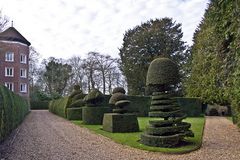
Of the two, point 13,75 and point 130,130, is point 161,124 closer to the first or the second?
point 130,130

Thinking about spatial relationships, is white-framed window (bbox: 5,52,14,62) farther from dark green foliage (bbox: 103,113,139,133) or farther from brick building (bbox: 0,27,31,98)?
dark green foliage (bbox: 103,113,139,133)

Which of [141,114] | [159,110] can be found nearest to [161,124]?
[159,110]

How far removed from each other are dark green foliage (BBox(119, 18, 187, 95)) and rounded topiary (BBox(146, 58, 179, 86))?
103ft

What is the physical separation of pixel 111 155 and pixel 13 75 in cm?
4298

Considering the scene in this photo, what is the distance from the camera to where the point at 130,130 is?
16016mm

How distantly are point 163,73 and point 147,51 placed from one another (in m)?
32.8

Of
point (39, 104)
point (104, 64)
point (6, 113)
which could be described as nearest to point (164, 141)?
point (6, 113)

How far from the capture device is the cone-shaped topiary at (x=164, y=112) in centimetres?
1173

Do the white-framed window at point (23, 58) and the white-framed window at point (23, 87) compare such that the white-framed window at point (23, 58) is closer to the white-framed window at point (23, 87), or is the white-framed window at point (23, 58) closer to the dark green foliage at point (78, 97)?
the white-framed window at point (23, 87)

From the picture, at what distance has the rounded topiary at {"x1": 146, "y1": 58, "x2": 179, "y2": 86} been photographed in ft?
40.1

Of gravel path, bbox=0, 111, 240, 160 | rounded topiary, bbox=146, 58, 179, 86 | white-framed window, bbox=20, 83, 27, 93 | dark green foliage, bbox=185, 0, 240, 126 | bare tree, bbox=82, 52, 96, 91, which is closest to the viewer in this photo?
gravel path, bbox=0, 111, 240, 160

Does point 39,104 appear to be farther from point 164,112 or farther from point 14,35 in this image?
point 164,112

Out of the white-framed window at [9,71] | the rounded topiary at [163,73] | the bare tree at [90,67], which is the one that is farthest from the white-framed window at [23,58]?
the rounded topiary at [163,73]

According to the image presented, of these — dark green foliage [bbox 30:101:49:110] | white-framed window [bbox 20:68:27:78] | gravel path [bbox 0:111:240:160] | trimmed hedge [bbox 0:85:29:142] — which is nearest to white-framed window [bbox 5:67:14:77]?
white-framed window [bbox 20:68:27:78]
